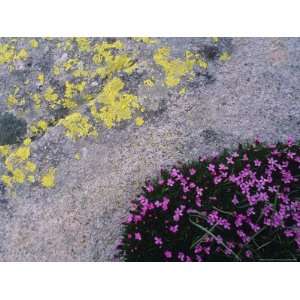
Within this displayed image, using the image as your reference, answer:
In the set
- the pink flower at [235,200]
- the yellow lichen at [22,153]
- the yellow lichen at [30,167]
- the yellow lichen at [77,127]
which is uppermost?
the yellow lichen at [77,127]

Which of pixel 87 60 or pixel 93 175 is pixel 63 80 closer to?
pixel 87 60

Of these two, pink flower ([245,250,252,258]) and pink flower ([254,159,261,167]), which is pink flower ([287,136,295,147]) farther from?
pink flower ([245,250,252,258])

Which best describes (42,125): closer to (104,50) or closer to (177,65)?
(104,50)

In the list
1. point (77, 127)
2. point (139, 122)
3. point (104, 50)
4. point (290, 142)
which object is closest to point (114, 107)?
point (139, 122)

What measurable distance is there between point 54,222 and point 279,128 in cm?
197

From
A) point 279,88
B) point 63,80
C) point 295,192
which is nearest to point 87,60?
point 63,80

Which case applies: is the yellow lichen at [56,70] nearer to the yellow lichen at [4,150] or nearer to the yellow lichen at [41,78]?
the yellow lichen at [41,78]

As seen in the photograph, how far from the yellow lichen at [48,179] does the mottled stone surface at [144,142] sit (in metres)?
0.04

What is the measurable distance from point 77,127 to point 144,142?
59cm

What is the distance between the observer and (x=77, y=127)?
365 centimetres

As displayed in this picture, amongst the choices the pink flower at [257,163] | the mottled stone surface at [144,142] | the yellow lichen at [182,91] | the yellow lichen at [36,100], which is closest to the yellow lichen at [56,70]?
the yellow lichen at [36,100]

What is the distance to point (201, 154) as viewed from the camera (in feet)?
11.5

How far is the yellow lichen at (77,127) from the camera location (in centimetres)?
363

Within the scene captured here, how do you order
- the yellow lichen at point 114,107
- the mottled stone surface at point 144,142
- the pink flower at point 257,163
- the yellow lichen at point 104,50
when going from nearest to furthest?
the pink flower at point 257,163 < the mottled stone surface at point 144,142 < the yellow lichen at point 114,107 < the yellow lichen at point 104,50
